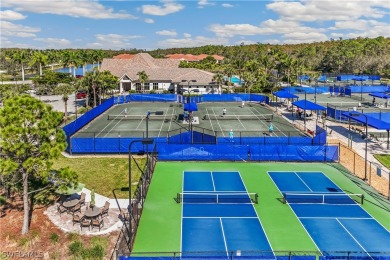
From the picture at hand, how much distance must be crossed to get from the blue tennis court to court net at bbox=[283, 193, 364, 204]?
256 cm

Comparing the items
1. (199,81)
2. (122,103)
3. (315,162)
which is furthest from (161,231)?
(199,81)

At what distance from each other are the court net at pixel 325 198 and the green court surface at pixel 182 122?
1121 centimetres

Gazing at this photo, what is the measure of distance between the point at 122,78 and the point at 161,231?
6499 centimetres

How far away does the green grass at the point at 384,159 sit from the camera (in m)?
29.4

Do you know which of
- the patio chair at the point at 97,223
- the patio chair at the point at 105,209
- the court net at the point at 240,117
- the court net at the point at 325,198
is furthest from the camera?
the court net at the point at 240,117

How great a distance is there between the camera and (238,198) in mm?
22984

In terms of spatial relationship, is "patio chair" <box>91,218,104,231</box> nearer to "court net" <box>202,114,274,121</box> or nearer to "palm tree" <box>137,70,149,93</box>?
"court net" <box>202,114,274,121</box>

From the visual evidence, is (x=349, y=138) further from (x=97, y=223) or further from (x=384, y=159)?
(x=97, y=223)

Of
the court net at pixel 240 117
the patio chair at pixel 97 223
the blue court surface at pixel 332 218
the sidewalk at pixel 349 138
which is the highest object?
the court net at pixel 240 117

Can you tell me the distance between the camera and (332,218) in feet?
66.8

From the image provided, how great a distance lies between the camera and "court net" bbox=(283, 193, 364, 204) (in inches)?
893

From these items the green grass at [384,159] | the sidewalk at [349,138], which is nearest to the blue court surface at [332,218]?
the green grass at [384,159]

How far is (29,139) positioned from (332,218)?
17.1 m

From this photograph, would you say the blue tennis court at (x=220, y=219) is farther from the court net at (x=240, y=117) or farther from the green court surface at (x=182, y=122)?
the court net at (x=240, y=117)
